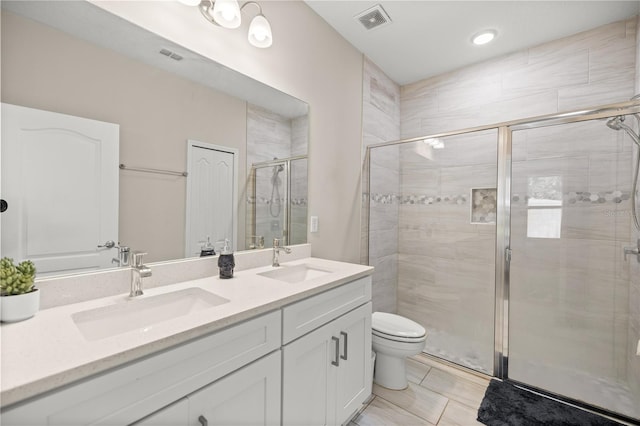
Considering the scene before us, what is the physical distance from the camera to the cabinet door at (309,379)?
1.09 metres

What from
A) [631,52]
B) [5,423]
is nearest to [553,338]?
[631,52]

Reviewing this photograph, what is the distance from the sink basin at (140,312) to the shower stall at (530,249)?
1.68 meters

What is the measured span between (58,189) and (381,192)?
2234mm

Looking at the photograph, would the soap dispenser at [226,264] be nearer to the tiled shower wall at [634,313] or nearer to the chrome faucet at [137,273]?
the chrome faucet at [137,273]

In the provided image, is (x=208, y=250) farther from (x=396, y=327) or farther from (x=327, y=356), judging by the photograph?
(x=396, y=327)

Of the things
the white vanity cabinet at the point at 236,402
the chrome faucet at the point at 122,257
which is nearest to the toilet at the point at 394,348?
the white vanity cabinet at the point at 236,402

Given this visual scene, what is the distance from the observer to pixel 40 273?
961 millimetres

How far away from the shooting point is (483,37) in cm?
223

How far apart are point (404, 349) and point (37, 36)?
2.24m

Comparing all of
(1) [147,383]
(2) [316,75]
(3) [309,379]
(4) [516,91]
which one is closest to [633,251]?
(4) [516,91]

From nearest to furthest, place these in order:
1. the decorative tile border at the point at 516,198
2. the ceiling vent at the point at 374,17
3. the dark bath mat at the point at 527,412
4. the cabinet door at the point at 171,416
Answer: the cabinet door at the point at 171,416 < the dark bath mat at the point at 527,412 < the decorative tile border at the point at 516,198 < the ceiling vent at the point at 374,17

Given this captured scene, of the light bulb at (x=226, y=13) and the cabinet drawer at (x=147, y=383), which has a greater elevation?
the light bulb at (x=226, y=13)

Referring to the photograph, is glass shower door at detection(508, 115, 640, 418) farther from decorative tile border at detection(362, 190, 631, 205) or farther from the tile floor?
the tile floor

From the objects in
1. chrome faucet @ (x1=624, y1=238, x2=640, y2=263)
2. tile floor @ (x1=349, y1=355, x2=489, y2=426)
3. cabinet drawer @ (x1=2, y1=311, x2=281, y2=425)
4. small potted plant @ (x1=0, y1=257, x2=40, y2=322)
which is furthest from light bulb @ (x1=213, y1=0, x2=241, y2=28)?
chrome faucet @ (x1=624, y1=238, x2=640, y2=263)
